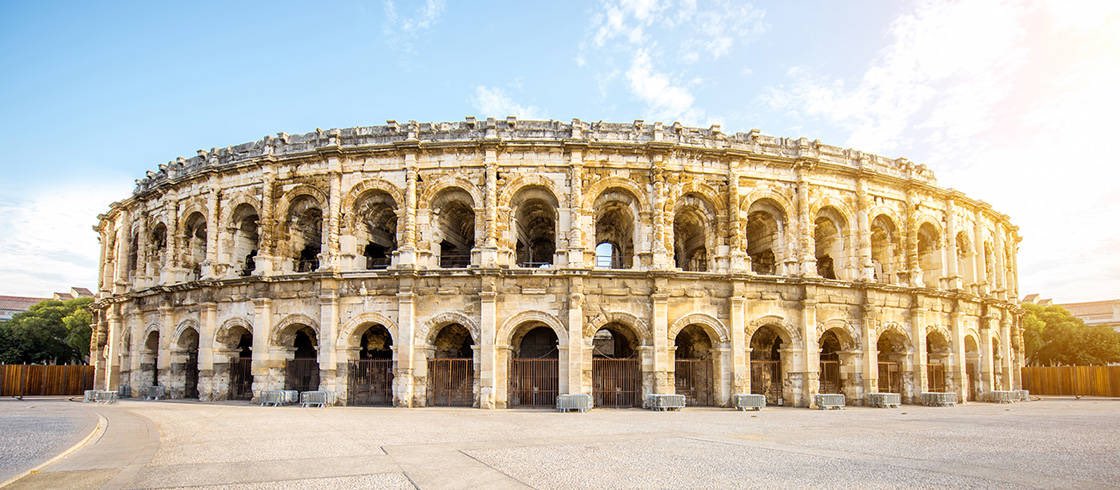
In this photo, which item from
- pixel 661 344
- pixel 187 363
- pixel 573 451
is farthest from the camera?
pixel 187 363

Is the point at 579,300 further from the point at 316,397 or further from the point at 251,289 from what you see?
the point at 251,289

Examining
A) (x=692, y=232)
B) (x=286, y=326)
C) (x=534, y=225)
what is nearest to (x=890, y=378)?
(x=692, y=232)

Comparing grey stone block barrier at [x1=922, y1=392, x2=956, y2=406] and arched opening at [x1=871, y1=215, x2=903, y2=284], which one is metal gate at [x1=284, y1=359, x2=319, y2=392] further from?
grey stone block barrier at [x1=922, y1=392, x2=956, y2=406]

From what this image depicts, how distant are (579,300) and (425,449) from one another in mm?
10244

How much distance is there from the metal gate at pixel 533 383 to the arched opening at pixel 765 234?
773 cm

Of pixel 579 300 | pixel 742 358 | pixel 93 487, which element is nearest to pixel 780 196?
pixel 742 358

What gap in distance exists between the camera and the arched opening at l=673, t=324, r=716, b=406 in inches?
881

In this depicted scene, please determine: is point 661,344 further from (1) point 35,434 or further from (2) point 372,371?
(1) point 35,434

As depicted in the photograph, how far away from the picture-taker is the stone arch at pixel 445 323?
20844 mm

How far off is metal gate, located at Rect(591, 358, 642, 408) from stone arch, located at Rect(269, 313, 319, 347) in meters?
9.08

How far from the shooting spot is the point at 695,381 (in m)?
23.1

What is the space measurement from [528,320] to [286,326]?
807 centimetres

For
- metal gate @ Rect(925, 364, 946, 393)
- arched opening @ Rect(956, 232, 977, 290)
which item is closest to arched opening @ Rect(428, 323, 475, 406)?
metal gate @ Rect(925, 364, 946, 393)

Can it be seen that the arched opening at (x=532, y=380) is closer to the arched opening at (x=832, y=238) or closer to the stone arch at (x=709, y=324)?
the stone arch at (x=709, y=324)
